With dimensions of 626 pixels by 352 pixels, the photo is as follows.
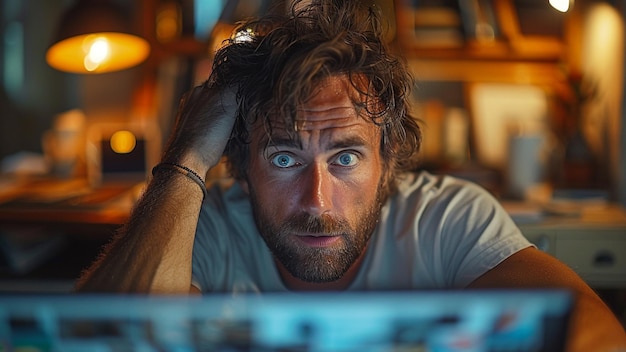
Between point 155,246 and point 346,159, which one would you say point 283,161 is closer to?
point 346,159

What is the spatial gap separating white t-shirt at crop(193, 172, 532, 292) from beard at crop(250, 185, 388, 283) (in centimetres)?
9

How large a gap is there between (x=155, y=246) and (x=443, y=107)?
1.95 metres

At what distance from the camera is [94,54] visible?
2248 mm

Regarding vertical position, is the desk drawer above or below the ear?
below

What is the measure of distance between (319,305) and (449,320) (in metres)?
0.09

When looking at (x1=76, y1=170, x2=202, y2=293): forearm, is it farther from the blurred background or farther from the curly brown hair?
the blurred background

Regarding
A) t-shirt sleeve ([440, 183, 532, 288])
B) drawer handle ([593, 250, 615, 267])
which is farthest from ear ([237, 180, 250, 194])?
drawer handle ([593, 250, 615, 267])

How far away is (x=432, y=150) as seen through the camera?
2.68 metres

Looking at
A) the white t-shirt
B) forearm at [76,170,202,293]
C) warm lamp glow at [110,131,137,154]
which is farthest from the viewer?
warm lamp glow at [110,131,137,154]

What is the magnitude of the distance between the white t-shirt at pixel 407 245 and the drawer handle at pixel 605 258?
0.89 metres

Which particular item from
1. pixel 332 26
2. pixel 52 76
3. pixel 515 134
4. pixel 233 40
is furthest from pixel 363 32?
pixel 52 76

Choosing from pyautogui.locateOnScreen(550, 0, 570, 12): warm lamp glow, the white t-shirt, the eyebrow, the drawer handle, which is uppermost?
pyautogui.locateOnScreen(550, 0, 570, 12): warm lamp glow

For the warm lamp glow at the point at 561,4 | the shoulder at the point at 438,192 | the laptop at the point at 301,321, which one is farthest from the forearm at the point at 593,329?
the warm lamp glow at the point at 561,4

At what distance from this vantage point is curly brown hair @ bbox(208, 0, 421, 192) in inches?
43.6
